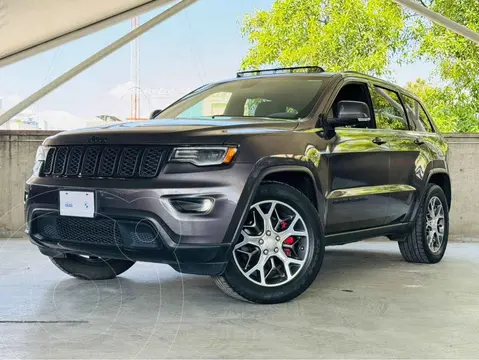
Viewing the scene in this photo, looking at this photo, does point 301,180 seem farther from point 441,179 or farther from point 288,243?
point 441,179

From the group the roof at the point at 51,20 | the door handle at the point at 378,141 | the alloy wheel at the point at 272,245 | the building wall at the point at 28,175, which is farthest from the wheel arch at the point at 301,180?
the building wall at the point at 28,175

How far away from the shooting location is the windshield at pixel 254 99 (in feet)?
17.8

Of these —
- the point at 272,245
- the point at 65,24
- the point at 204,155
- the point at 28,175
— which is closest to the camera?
the point at 204,155

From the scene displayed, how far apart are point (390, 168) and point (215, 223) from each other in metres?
2.28

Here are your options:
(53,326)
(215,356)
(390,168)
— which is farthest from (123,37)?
(215,356)

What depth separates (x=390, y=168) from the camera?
19.7ft

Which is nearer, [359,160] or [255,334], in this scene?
[255,334]

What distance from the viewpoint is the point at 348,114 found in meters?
5.22

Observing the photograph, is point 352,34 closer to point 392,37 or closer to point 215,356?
point 392,37

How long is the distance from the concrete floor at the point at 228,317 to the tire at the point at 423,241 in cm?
41

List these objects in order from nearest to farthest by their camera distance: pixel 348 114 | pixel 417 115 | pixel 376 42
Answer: pixel 348 114 → pixel 417 115 → pixel 376 42

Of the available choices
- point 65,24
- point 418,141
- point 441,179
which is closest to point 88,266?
point 418,141

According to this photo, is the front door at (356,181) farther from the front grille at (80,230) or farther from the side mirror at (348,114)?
the front grille at (80,230)

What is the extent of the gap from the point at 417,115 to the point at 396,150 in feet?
3.66
